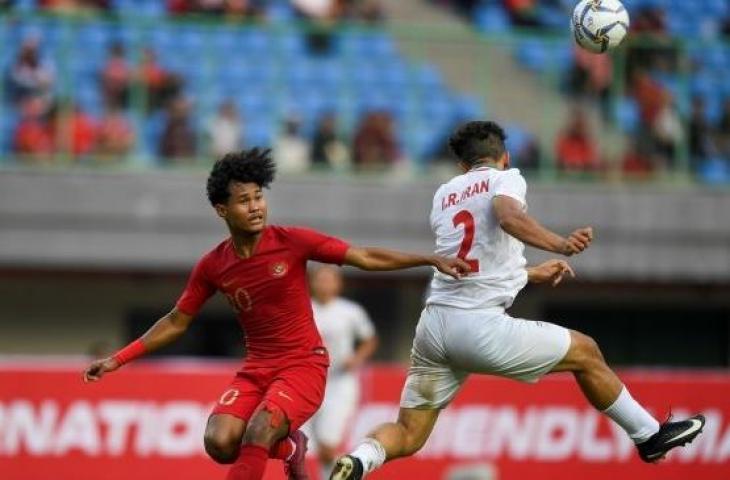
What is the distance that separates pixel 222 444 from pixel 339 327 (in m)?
5.54

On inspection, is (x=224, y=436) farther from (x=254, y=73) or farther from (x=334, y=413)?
(x=254, y=73)

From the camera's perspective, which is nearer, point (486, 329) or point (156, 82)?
point (486, 329)

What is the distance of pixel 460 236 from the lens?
10.3m

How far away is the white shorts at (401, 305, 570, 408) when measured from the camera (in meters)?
10.3

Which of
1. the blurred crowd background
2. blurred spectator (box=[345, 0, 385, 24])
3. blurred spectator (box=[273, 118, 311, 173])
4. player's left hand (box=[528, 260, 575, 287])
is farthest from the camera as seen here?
blurred spectator (box=[345, 0, 385, 24])

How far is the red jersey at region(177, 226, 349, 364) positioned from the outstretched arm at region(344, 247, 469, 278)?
120mm

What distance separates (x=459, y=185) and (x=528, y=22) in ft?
35.7

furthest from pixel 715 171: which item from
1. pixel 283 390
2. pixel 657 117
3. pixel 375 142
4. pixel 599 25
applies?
pixel 283 390

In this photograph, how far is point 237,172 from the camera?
10.4 metres

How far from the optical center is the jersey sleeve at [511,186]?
32.8 ft

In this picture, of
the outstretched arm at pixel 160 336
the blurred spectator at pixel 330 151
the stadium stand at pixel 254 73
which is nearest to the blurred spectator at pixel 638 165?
the stadium stand at pixel 254 73

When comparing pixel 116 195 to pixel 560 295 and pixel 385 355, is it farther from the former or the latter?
pixel 560 295

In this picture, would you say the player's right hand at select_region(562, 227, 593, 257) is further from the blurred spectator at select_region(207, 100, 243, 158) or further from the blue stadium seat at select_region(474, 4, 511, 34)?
the blue stadium seat at select_region(474, 4, 511, 34)

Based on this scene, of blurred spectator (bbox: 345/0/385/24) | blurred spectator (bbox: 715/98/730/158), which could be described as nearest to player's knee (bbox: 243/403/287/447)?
blurred spectator (bbox: 345/0/385/24)
